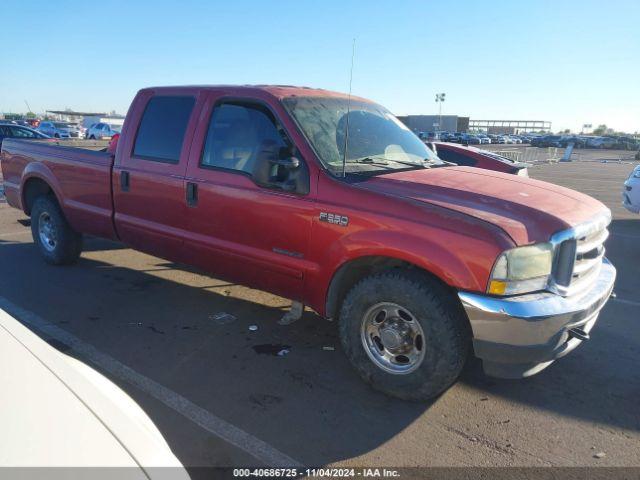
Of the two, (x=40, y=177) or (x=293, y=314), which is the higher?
(x=40, y=177)

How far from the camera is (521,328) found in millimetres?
2814

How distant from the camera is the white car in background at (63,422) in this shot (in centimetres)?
134

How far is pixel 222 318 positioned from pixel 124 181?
5.43 feet

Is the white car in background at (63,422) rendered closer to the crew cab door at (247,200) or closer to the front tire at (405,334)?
the front tire at (405,334)

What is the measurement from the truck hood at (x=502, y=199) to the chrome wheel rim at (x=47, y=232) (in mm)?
4343

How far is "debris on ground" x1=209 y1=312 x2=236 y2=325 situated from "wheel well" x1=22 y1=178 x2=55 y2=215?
116 inches

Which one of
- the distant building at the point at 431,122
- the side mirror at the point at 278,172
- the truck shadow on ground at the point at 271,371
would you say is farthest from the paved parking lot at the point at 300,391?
the distant building at the point at 431,122

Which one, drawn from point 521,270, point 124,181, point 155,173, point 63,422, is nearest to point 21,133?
point 124,181

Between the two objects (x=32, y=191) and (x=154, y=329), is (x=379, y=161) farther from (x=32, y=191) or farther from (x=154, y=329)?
(x=32, y=191)

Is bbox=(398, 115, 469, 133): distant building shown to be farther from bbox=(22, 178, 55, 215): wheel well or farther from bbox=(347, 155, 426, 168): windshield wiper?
bbox=(347, 155, 426, 168): windshield wiper

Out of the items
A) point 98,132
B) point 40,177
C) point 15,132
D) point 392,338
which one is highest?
point 40,177

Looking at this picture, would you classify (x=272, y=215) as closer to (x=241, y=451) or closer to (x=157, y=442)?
(x=241, y=451)

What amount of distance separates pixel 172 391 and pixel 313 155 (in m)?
1.90

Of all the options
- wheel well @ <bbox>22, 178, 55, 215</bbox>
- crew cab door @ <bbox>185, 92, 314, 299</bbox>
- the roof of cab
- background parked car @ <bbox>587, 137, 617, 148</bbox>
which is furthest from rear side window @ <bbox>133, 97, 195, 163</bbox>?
background parked car @ <bbox>587, 137, 617, 148</bbox>
